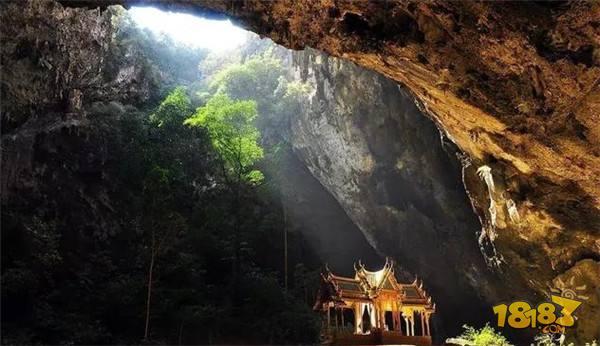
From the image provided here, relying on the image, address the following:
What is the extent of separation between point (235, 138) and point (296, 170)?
7137 millimetres

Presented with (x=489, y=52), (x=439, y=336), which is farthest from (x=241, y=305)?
(x=489, y=52)

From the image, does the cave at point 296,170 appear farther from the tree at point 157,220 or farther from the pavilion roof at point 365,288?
the pavilion roof at point 365,288

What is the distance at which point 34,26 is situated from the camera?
47.5 ft

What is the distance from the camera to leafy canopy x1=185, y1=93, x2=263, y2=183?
19359mm

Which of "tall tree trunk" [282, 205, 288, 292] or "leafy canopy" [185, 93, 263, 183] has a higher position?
"leafy canopy" [185, 93, 263, 183]

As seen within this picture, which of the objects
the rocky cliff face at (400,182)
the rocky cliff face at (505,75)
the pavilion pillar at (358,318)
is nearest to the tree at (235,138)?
the rocky cliff face at (400,182)

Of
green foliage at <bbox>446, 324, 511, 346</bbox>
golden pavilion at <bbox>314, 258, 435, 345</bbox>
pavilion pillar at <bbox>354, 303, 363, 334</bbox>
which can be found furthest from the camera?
pavilion pillar at <bbox>354, 303, 363, 334</bbox>

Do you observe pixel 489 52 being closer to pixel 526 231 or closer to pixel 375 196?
pixel 526 231

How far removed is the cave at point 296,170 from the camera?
8539mm

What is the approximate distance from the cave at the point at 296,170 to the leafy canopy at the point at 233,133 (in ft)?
0.33

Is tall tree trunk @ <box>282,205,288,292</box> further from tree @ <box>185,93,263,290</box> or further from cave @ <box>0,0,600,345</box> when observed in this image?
tree @ <box>185,93,263,290</box>

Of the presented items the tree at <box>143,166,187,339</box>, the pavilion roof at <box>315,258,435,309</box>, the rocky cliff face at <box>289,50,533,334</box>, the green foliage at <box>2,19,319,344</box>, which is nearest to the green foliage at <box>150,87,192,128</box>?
the green foliage at <box>2,19,319,344</box>

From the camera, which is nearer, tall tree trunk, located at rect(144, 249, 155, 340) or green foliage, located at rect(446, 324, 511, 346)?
green foliage, located at rect(446, 324, 511, 346)

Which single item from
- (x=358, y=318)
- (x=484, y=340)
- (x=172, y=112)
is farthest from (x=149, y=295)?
(x=484, y=340)
